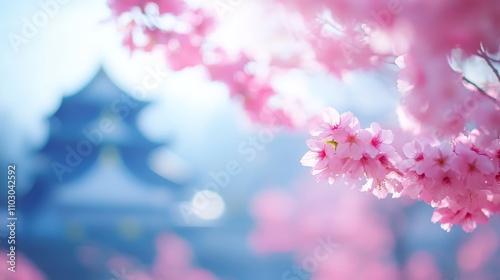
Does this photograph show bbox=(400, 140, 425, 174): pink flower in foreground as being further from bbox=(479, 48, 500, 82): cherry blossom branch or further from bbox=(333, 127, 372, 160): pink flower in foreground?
bbox=(479, 48, 500, 82): cherry blossom branch

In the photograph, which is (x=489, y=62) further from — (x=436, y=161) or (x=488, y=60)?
(x=436, y=161)

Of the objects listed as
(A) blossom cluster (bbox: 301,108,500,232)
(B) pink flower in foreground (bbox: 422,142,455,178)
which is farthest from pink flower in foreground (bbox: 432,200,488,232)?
(B) pink flower in foreground (bbox: 422,142,455,178)

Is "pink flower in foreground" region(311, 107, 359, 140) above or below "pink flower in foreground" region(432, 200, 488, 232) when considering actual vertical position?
below

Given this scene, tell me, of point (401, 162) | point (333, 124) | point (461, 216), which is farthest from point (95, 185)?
point (461, 216)

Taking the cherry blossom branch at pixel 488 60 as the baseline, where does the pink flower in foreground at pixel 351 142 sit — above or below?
below

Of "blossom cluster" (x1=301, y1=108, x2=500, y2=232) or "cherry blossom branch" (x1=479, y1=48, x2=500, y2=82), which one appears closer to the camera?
"blossom cluster" (x1=301, y1=108, x2=500, y2=232)

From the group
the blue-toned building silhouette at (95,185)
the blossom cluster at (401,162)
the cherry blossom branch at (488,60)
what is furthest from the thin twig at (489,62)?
the blue-toned building silhouette at (95,185)

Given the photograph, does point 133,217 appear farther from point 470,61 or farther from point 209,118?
point 470,61

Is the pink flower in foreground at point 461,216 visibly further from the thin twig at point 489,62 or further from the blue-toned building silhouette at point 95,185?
the blue-toned building silhouette at point 95,185
